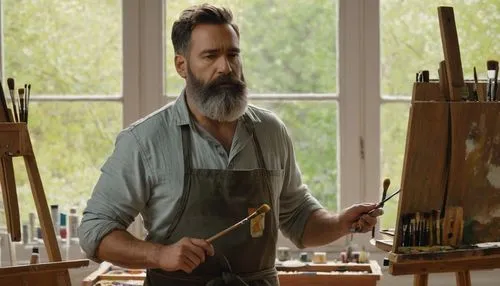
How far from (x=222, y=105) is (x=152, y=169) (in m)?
0.32

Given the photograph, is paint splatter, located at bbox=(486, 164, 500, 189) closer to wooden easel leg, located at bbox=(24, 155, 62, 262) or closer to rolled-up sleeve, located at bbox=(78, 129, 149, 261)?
rolled-up sleeve, located at bbox=(78, 129, 149, 261)

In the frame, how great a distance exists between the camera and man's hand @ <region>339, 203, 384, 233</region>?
3.18 m

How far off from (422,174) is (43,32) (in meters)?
2.42

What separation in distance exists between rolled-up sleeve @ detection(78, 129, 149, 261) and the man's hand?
2.23 feet

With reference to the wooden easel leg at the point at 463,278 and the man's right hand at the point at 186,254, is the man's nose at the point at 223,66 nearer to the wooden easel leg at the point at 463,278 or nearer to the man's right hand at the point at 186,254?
the man's right hand at the point at 186,254

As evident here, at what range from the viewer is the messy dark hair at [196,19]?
3227 mm

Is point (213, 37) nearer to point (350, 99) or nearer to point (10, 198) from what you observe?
point (10, 198)

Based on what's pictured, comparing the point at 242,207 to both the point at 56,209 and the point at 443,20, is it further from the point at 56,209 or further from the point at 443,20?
the point at 56,209

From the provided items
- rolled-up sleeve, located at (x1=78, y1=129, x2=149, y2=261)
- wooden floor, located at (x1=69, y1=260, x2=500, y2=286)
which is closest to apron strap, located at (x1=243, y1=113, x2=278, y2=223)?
rolled-up sleeve, located at (x1=78, y1=129, x2=149, y2=261)

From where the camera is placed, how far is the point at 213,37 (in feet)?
10.5

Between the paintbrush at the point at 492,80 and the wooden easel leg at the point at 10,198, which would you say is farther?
the wooden easel leg at the point at 10,198

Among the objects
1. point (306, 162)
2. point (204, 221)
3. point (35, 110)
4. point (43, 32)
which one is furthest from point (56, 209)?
point (204, 221)

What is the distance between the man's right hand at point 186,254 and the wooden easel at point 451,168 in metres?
0.58

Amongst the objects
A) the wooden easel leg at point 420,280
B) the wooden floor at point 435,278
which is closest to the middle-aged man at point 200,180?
the wooden easel leg at point 420,280
